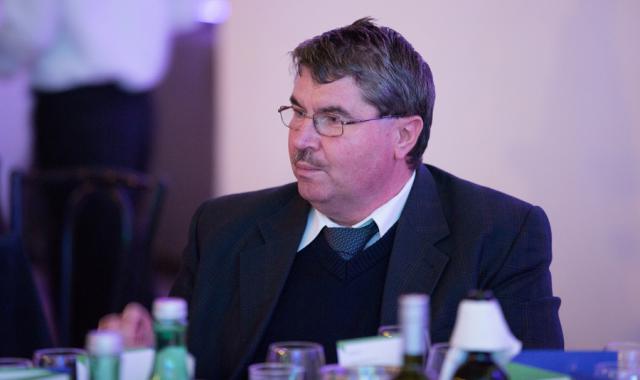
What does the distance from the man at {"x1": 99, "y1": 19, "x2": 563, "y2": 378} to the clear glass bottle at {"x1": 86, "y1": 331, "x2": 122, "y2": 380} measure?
87cm

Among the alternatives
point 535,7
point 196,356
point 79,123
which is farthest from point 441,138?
point 79,123

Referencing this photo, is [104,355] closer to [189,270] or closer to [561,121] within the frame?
[189,270]

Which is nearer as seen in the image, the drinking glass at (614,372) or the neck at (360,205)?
the drinking glass at (614,372)

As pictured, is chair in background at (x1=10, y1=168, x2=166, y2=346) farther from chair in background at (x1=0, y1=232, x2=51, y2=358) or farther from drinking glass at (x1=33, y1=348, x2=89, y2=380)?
drinking glass at (x1=33, y1=348, x2=89, y2=380)

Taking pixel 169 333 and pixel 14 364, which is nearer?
pixel 169 333

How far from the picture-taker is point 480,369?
1349mm

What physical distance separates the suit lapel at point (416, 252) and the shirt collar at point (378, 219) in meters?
0.05

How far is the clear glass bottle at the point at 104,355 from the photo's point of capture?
4.28 ft

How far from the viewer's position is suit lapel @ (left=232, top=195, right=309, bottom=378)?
2271mm

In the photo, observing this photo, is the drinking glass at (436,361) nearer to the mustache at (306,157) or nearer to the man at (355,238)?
the man at (355,238)

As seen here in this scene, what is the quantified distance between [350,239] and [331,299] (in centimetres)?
16

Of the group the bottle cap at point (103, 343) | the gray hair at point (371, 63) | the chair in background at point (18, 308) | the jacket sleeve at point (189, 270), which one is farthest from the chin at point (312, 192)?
the bottle cap at point (103, 343)

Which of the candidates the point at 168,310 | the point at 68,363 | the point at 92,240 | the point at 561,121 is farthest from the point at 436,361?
the point at 92,240

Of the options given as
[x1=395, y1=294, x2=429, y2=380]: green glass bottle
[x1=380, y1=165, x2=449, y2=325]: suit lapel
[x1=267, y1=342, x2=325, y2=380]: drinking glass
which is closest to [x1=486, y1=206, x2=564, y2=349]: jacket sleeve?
[x1=380, y1=165, x2=449, y2=325]: suit lapel
